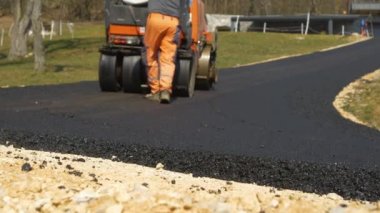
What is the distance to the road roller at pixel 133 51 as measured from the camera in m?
12.0

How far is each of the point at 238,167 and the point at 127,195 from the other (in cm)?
240

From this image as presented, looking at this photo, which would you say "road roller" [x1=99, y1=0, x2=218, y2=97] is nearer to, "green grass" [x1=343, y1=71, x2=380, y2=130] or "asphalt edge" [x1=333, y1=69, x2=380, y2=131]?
"asphalt edge" [x1=333, y1=69, x2=380, y2=131]

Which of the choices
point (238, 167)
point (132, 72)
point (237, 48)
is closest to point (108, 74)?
point (132, 72)

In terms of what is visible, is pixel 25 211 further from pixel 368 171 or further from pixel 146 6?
pixel 146 6

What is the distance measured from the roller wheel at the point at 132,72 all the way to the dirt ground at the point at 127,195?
22.0 ft

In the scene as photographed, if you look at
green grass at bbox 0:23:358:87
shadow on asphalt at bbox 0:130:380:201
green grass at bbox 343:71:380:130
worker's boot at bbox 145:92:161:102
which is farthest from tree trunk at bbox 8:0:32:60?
shadow on asphalt at bbox 0:130:380:201

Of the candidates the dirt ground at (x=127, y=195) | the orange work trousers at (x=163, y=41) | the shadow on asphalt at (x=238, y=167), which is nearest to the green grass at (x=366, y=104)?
the orange work trousers at (x=163, y=41)

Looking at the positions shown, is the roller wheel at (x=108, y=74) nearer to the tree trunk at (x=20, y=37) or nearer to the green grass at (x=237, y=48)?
the green grass at (x=237, y=48)

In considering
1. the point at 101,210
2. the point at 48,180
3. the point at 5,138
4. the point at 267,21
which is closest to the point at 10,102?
the point at 5,138

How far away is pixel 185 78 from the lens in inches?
467

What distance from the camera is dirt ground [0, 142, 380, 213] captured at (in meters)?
4.50

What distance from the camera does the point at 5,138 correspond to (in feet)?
25.3

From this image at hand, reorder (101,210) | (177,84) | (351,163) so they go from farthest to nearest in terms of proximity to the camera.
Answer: (177,84)
(351,163)
(101,210)

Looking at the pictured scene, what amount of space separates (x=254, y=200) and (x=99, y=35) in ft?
149
